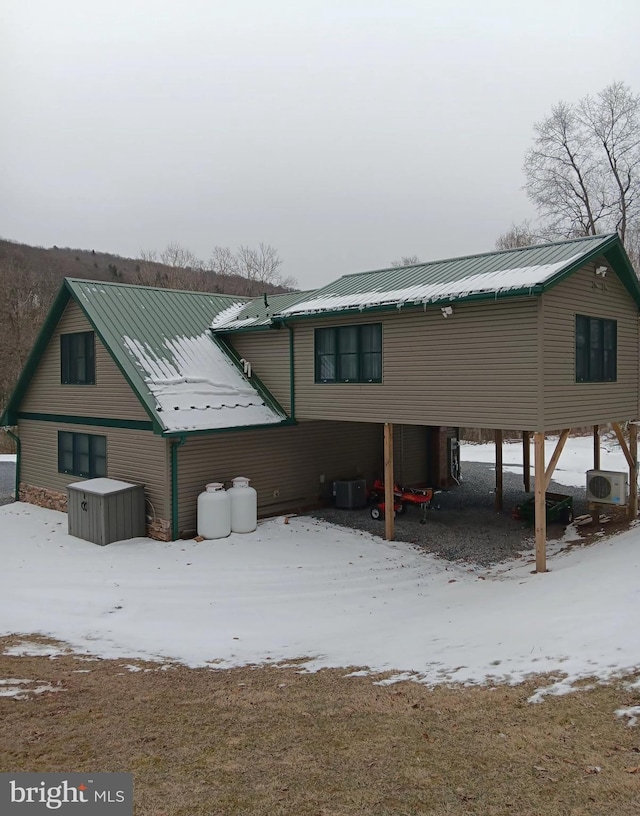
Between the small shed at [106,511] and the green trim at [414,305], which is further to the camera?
the small shed at [106,511]

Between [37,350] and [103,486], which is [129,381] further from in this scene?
[37,350]

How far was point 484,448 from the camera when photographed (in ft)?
103

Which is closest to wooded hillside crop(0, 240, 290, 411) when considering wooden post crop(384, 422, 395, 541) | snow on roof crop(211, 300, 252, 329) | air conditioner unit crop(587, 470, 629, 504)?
snow on roof crop(211, 300, 252, 329)

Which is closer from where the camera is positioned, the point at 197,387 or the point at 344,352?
the point at 344,352

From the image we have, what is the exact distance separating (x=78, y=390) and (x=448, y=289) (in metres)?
9.94

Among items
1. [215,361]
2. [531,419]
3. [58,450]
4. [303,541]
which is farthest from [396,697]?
[58,450]

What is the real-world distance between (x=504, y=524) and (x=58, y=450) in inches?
479

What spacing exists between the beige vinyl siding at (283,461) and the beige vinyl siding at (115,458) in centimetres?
48

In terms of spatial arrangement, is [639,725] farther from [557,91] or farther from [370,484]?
[557,91]

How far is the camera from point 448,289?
12812 mm

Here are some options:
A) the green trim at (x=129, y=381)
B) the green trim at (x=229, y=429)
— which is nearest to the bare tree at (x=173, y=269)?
the green trim at (x=129, y=381)

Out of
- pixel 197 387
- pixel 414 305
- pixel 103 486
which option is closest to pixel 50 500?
pixel 103 486

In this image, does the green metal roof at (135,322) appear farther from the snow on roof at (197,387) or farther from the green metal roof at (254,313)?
the green metal roof at (254,313)

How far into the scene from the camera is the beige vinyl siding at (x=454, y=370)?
11.7 metres
